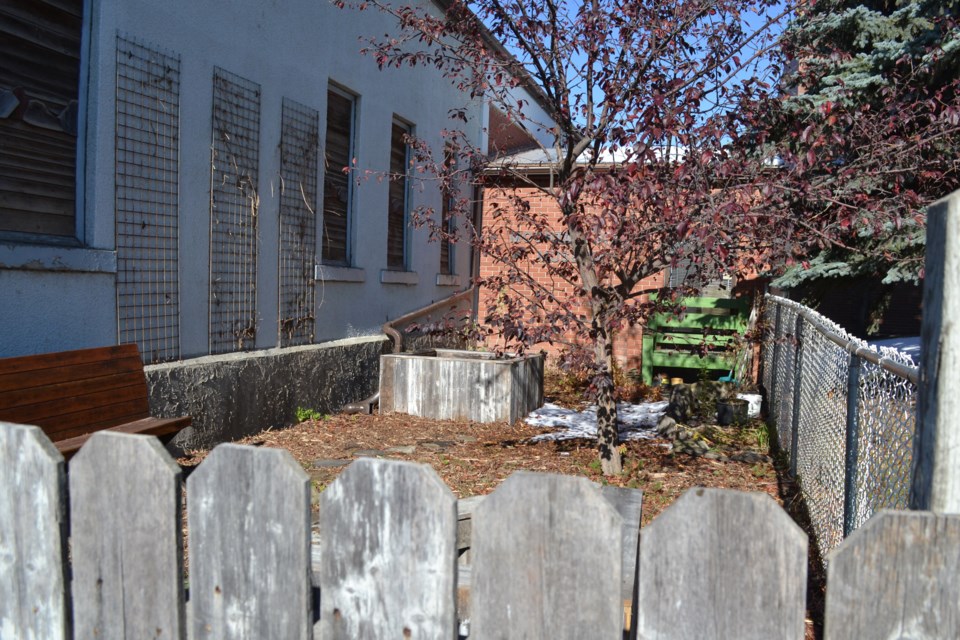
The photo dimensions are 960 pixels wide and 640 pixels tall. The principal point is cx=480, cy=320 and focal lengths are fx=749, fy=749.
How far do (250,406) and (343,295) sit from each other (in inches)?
86.0

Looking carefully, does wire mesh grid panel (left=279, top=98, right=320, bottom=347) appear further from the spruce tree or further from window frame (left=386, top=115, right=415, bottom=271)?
the spruce tree

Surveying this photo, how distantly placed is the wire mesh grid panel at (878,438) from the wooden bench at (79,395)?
3.87 meters

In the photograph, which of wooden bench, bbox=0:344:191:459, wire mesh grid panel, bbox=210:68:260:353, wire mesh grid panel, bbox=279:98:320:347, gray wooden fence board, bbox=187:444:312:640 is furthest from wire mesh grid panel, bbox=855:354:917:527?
wire mesh grid panel, bbox=279:98:320:347

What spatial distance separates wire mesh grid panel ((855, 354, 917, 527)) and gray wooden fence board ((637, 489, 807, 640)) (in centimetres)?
207


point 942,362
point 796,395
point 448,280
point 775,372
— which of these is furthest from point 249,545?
point 448,280

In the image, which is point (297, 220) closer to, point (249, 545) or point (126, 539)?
point (126, 539)

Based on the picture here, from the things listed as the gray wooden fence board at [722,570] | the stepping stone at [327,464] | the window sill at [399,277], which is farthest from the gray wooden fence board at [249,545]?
the window sill at [399,277]

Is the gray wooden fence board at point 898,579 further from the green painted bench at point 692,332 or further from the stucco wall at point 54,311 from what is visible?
the green painted bench at point 692,332

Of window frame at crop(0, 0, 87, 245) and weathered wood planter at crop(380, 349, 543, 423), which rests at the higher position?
window frame at crop(0, 0, 87, 245)

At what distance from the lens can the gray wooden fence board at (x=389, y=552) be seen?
4.55 feet

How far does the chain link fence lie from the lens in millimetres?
3154

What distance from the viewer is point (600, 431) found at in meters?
5.61

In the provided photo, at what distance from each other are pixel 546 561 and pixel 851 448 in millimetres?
2663

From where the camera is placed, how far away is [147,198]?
5492mm
